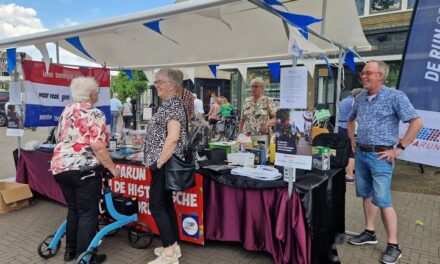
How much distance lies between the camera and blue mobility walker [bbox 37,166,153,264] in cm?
281

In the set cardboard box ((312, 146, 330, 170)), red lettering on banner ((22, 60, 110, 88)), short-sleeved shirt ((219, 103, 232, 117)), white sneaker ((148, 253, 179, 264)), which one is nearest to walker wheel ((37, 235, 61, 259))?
white sneaker ((148, 253, 179, 264))

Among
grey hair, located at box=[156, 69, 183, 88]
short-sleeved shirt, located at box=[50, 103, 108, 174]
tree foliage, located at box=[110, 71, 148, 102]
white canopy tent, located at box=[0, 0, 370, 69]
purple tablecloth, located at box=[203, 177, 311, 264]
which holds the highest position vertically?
tree foliage, located at box=[110, 71, 148, 102]

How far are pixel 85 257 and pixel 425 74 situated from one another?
474 cm

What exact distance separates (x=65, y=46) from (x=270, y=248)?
4.67 meters

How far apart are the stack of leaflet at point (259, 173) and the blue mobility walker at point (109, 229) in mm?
1074

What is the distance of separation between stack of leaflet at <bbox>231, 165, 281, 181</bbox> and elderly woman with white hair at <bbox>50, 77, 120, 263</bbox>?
1129mm

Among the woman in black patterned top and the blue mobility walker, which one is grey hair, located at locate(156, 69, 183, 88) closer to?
the woman in black patterned top

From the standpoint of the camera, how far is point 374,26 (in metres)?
12.0

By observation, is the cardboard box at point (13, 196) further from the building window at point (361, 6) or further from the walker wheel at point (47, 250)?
the building window at point (361, 6)

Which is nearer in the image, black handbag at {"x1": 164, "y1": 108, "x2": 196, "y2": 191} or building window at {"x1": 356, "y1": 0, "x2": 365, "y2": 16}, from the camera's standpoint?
black handbag at {"x1": 164, "y1": 108, "x2": 196, "y2": 191}

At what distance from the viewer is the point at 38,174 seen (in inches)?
181

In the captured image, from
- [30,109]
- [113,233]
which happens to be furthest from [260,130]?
[30,109]

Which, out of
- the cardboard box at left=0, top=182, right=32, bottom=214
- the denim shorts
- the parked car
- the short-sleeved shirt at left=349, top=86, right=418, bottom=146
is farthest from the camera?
the parked car

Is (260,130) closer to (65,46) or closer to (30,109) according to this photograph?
(30,109)
